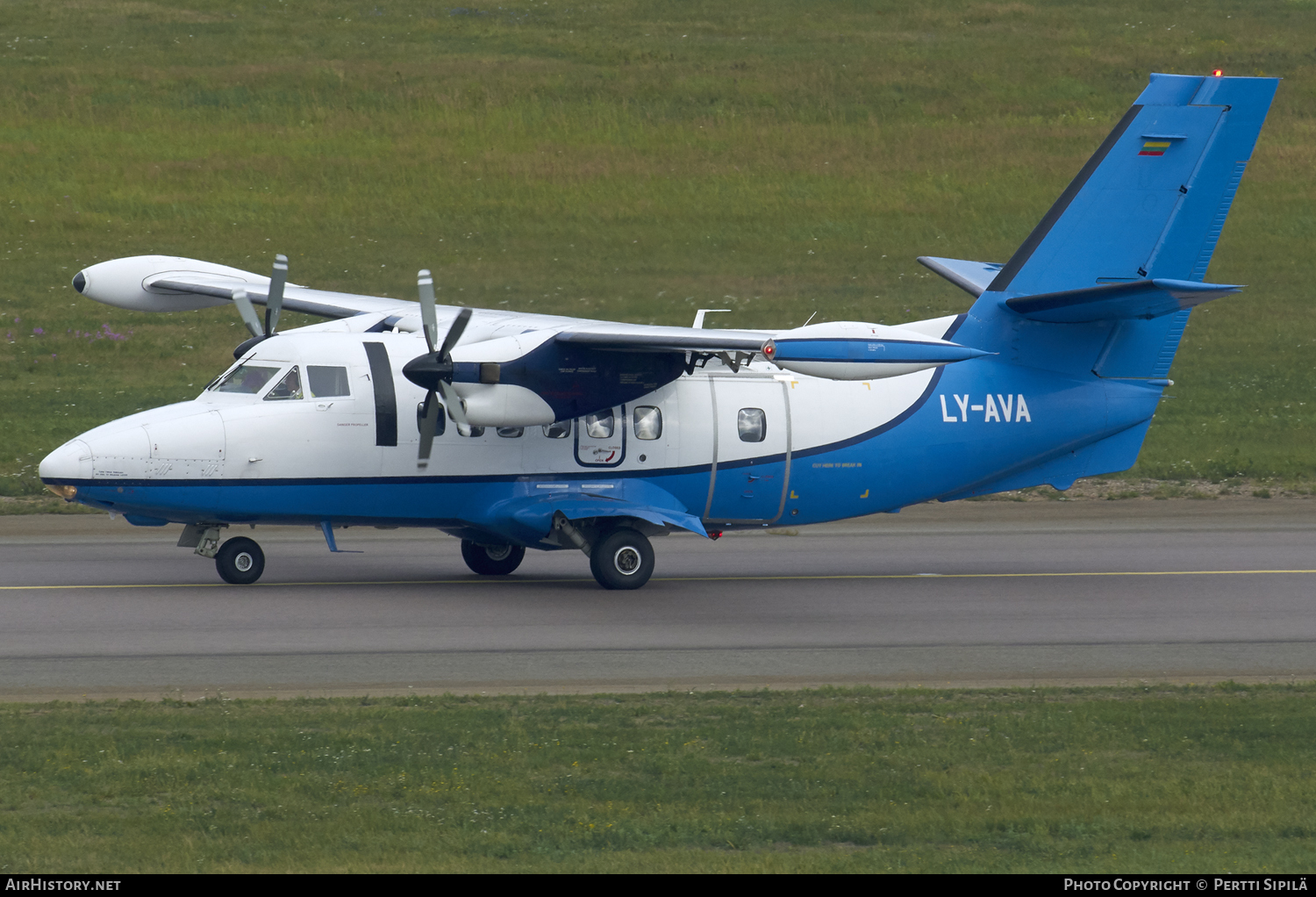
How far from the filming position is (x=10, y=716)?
1357cm

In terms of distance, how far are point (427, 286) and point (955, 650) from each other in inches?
293

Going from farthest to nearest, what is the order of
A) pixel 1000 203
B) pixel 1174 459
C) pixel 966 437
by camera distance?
1. pixel 1000 203
2. pixel 1174 459
3. pixel 966 437

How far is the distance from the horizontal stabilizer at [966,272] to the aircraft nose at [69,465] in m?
12.0

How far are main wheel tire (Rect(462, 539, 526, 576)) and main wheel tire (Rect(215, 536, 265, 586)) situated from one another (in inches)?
113

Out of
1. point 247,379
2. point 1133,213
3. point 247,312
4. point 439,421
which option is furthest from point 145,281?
point 1133,213

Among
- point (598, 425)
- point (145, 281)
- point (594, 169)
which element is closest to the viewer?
point (598, 425)

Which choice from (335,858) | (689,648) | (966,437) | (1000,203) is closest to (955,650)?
(689,648)

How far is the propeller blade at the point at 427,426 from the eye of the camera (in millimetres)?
19172

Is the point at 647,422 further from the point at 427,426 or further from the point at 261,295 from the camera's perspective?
the point at 261,295

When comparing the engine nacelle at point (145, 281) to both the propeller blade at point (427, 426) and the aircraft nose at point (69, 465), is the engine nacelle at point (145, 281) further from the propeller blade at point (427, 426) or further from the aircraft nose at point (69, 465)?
the propeller blade at point (427, 426)

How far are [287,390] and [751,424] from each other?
240 inches

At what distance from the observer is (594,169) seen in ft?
181

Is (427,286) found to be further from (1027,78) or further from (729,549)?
(1027,78)

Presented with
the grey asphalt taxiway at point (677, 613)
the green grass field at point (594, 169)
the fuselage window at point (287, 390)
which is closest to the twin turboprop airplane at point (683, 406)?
the fuselage window at point (287, 390)
